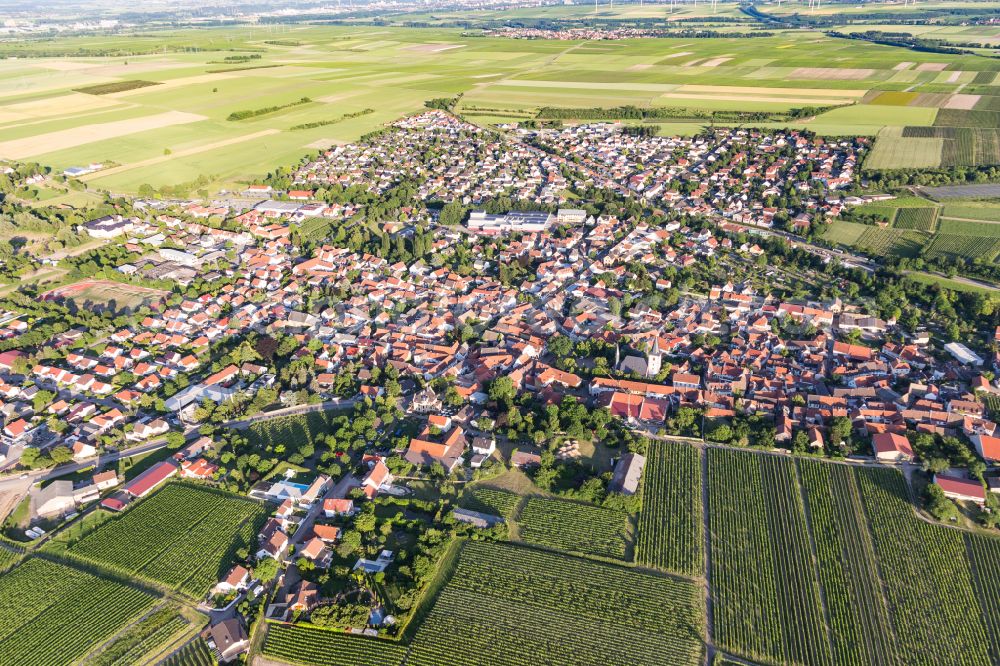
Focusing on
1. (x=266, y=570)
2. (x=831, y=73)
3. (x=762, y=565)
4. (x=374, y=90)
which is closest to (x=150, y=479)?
(x=266, y=570)

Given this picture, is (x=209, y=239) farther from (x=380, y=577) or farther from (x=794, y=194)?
(x=794, y=194)

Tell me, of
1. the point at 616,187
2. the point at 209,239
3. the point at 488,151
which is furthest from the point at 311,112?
the point at 616,187

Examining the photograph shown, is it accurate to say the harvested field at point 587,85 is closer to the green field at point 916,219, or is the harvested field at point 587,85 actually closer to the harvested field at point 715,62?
the harvested field at point 715,62

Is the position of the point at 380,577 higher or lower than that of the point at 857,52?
lower

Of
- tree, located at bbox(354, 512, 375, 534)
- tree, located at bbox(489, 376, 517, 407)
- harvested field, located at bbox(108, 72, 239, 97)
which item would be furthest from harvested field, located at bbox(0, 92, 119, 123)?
tree, located at bbox(354, 512, 375, 534)

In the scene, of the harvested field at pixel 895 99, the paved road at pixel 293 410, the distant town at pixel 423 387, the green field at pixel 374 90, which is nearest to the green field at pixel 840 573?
the distant town at pixel 423 387

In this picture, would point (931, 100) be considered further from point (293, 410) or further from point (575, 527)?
point (293, 410)
